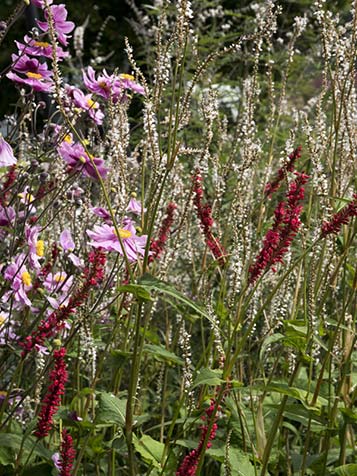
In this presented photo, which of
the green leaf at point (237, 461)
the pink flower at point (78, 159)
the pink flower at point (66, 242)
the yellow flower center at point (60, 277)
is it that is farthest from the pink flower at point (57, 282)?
the green leaf at point (237, 461)

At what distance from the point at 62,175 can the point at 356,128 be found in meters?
0.85

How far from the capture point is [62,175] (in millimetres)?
2369

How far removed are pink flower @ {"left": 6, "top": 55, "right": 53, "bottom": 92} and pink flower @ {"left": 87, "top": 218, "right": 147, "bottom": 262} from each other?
0.42 metres

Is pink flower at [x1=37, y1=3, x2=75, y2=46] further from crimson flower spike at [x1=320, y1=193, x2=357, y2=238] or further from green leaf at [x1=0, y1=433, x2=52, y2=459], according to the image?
green leaf at [x1=0, y1=433, x2=52, y2=459]

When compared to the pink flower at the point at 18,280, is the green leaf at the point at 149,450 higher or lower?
lower

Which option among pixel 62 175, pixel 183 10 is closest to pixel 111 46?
pixel 62 175

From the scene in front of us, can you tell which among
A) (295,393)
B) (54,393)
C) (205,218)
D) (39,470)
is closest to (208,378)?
(295,393)

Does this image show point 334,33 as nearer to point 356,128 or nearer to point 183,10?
point 356,128

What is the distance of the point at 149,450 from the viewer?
1.92 metres

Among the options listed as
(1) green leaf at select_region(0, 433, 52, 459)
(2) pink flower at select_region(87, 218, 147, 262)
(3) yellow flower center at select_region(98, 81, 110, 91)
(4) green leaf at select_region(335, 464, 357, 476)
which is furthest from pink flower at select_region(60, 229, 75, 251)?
(4) green leaf at select_region(335, 464, 357, 476)

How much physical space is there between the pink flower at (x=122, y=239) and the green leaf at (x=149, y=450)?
0.43 meters

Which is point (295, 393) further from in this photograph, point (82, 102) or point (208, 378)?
point (82, 102)

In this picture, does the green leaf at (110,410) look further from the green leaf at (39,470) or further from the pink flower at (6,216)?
→ the pink flower at (6,216)

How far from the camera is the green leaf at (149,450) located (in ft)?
6.16
